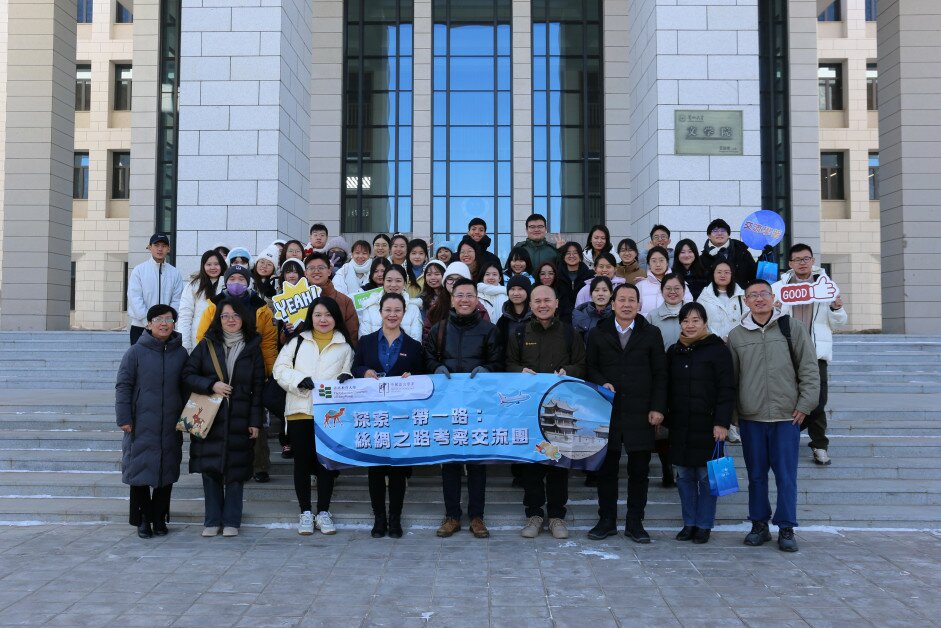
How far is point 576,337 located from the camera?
21.1 ft

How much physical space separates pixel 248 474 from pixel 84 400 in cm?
430

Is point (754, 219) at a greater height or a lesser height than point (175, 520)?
greater

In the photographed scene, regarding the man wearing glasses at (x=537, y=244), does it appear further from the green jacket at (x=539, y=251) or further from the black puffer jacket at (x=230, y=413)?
the black puffer jacket at (x=230, y=413)

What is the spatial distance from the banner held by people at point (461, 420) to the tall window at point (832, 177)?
1009 inches

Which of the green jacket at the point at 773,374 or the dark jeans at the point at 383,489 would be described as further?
the dark jeans at the point at 383,489

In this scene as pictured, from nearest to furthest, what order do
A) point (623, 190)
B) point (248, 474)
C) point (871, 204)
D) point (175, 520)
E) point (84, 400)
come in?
point (248, 474), point (175, 520), point (84, 400), point (623, 190), point (871, 204)

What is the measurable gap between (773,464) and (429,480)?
3.34 m

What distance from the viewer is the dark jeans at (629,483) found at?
20.1 feet

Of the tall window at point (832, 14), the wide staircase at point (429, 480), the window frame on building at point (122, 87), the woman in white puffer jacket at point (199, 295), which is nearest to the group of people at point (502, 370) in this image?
the wide staircase at point (429, 480)

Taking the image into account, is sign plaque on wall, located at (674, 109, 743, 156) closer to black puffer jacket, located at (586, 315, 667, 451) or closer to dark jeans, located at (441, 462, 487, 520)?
black puffer jacket, located at (586, 315, 667, 451)

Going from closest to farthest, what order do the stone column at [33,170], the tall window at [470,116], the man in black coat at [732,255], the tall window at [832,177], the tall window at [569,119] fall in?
the man in black coat at [732,255] < the stone column at [33,170] < the tall window at [569,119] < the tall window at [470,116] < the tall window at [832,177]

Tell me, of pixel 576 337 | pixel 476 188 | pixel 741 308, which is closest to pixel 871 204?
pixel 476 188

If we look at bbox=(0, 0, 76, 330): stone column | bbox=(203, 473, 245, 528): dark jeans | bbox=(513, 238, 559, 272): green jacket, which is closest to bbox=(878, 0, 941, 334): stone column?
bbox=(513, 238, 559, 272): green jacket

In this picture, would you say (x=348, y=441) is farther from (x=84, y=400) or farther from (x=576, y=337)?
(x=84, y=400)
